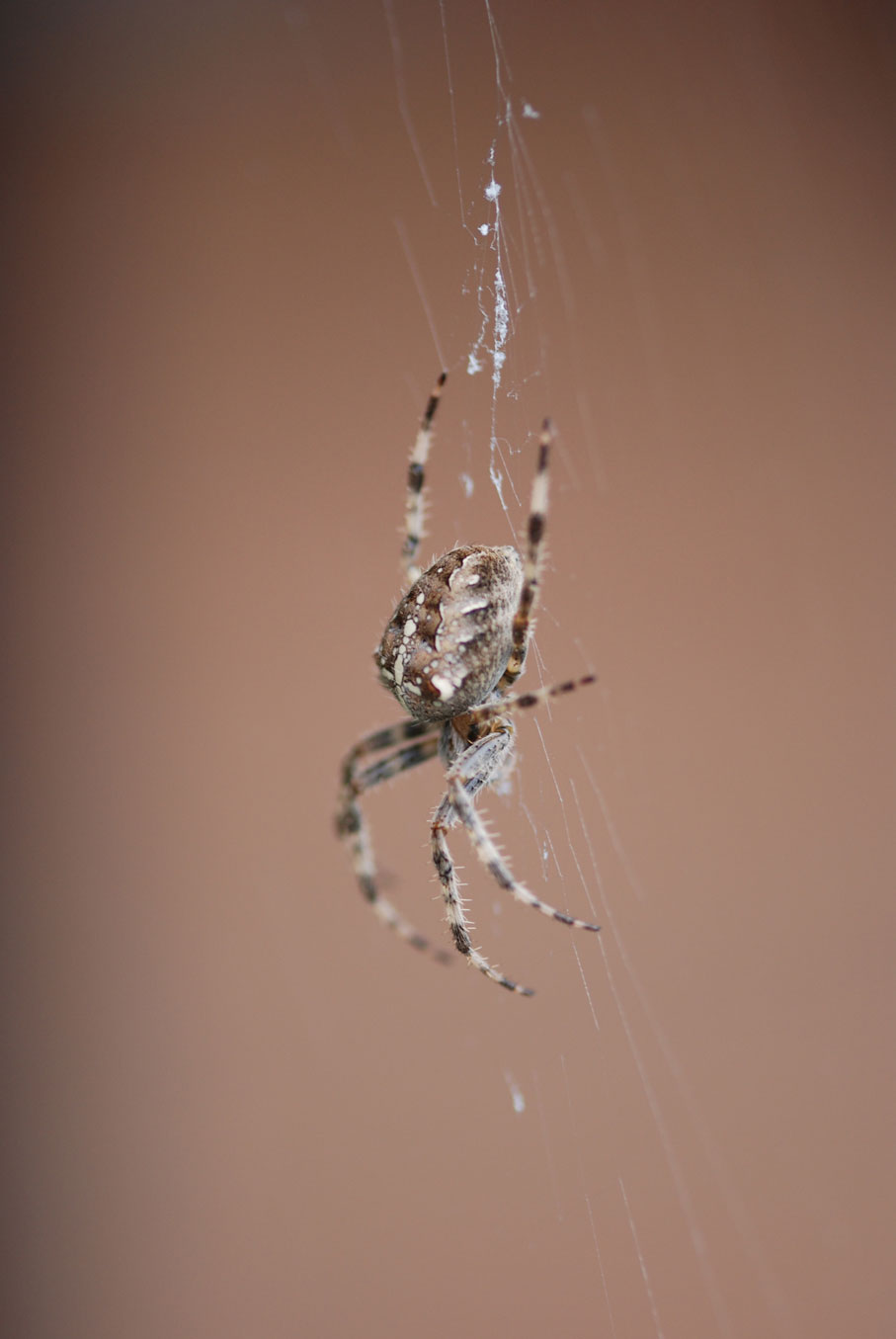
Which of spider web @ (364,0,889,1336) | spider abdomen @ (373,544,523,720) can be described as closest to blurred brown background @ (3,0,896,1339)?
spider web @ (364,0,889,1336)

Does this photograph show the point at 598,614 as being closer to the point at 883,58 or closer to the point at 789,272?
the point at 789,272

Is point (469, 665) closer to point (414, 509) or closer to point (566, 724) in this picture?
point (414, 509)

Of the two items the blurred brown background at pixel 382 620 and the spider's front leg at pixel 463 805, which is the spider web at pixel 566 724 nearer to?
the blurred brown background at pixel 382 620

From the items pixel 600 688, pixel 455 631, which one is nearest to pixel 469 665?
pixel 455 631

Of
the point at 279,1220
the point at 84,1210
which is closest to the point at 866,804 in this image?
the point at 279,1220

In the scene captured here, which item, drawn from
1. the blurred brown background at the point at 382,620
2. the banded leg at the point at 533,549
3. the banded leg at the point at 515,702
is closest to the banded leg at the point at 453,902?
the banded leg at the point at 515,702

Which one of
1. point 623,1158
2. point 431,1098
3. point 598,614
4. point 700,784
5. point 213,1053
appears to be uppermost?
point 598,614
